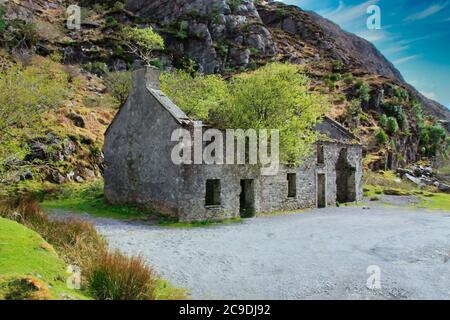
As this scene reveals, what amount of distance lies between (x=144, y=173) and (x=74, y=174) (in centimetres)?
980

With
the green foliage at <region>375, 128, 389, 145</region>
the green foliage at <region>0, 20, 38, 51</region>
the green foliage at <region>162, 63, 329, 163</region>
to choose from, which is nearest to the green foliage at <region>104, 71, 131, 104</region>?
the green foliage at <region>0, 20, 38, 51</region>

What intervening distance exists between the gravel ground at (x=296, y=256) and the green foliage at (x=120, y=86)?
2717 centimetres

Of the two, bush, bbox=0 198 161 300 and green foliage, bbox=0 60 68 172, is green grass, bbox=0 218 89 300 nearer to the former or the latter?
bush, bbox=0 198 161 300

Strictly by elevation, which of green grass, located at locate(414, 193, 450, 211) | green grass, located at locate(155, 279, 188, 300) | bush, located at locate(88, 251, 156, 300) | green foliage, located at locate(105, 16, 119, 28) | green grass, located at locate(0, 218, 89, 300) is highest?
green foliage, located at locate(105, 16, 119, 28)

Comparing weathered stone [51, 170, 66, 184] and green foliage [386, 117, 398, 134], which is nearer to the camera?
weathered stone [51, 170, 66, 184]

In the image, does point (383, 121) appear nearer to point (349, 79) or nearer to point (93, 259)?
point (349, 79)

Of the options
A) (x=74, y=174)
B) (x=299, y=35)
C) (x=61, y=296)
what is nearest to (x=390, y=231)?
(x=61, y=296)

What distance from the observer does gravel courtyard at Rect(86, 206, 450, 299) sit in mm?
9469

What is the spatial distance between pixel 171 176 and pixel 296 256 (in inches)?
355

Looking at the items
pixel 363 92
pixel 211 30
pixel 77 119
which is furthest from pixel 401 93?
pixel 77 119

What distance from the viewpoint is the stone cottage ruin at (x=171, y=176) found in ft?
65.9

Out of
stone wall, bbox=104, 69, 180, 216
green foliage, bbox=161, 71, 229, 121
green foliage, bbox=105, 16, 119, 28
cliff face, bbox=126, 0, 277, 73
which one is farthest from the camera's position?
cliff face, bbox=126, 0, 277, 73

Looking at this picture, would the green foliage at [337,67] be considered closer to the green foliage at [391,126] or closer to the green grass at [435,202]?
the green foliage at [391,126]

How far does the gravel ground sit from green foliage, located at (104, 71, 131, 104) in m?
27.2
